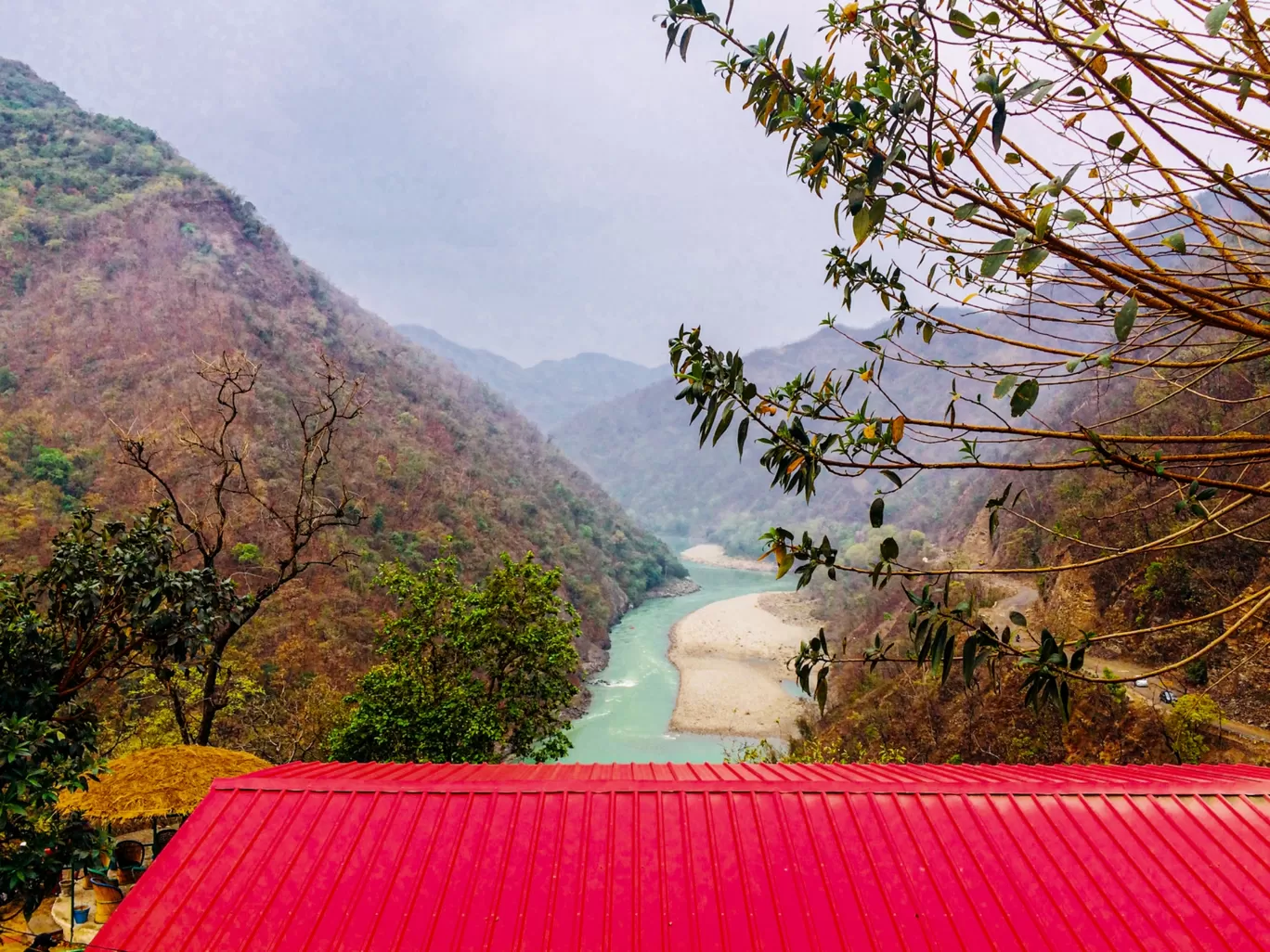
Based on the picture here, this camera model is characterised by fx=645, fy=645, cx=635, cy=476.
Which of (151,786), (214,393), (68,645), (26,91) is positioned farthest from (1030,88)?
(26,91)

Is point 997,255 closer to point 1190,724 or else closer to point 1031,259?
point 1031,259

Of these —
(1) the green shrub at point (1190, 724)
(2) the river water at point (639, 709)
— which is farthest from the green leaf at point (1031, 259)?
(2) the river water at point (639, 709)

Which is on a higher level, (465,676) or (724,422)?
(724,422)

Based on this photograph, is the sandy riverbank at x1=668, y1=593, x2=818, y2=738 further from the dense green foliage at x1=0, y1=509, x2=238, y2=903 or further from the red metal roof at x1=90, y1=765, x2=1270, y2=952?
the dense green foliage at x1=0, y1=509, x2=238, y2=903

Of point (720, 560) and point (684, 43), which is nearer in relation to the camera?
point (684, 43)

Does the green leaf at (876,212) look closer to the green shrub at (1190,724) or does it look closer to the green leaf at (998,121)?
the green leaf at (998,121)

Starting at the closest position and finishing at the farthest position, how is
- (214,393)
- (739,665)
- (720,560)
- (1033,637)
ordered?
1. (1033,637)
2. (739,665)
3. (214,393)
4. (720,560)

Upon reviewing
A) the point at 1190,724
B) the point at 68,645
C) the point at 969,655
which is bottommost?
the point at 1190,724

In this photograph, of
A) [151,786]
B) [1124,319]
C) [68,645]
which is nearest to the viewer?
[1124,319]
